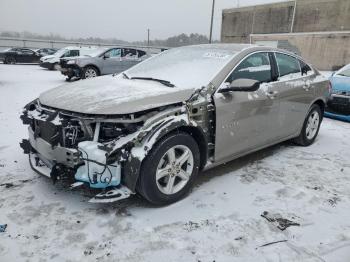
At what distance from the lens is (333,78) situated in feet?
24.9

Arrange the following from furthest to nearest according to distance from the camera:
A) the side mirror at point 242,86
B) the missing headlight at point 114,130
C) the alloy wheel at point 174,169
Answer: the side mirror at point 242,86
the alloy wheel at point 174,169
the missing headlight at point 114,130

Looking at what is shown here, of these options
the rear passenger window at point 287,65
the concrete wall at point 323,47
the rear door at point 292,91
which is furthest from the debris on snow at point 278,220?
the concrete wall at point 323,47

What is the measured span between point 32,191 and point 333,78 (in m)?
6.86

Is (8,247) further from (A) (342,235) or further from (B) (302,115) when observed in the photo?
(B) (302,115)

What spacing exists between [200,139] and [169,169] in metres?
0.49

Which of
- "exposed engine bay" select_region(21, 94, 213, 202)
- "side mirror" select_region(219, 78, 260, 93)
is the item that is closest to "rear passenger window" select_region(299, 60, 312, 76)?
"side mirror" select_region(219, 78, 260, 93)

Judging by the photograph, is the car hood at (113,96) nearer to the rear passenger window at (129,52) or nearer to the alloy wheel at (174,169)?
the alloy wheel at (174,169)

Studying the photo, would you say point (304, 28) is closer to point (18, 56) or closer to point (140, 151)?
point (18, 56)

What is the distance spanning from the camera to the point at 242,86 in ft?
11.6

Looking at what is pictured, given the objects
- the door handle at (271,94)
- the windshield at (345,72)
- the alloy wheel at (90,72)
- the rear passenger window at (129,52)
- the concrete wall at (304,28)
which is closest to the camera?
the door handle at (271,94)

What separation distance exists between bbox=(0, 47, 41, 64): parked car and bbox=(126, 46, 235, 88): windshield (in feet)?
69.7

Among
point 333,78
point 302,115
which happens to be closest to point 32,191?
point 302,115

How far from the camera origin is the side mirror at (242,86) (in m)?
3.50

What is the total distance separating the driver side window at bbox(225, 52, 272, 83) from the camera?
3854 mm
